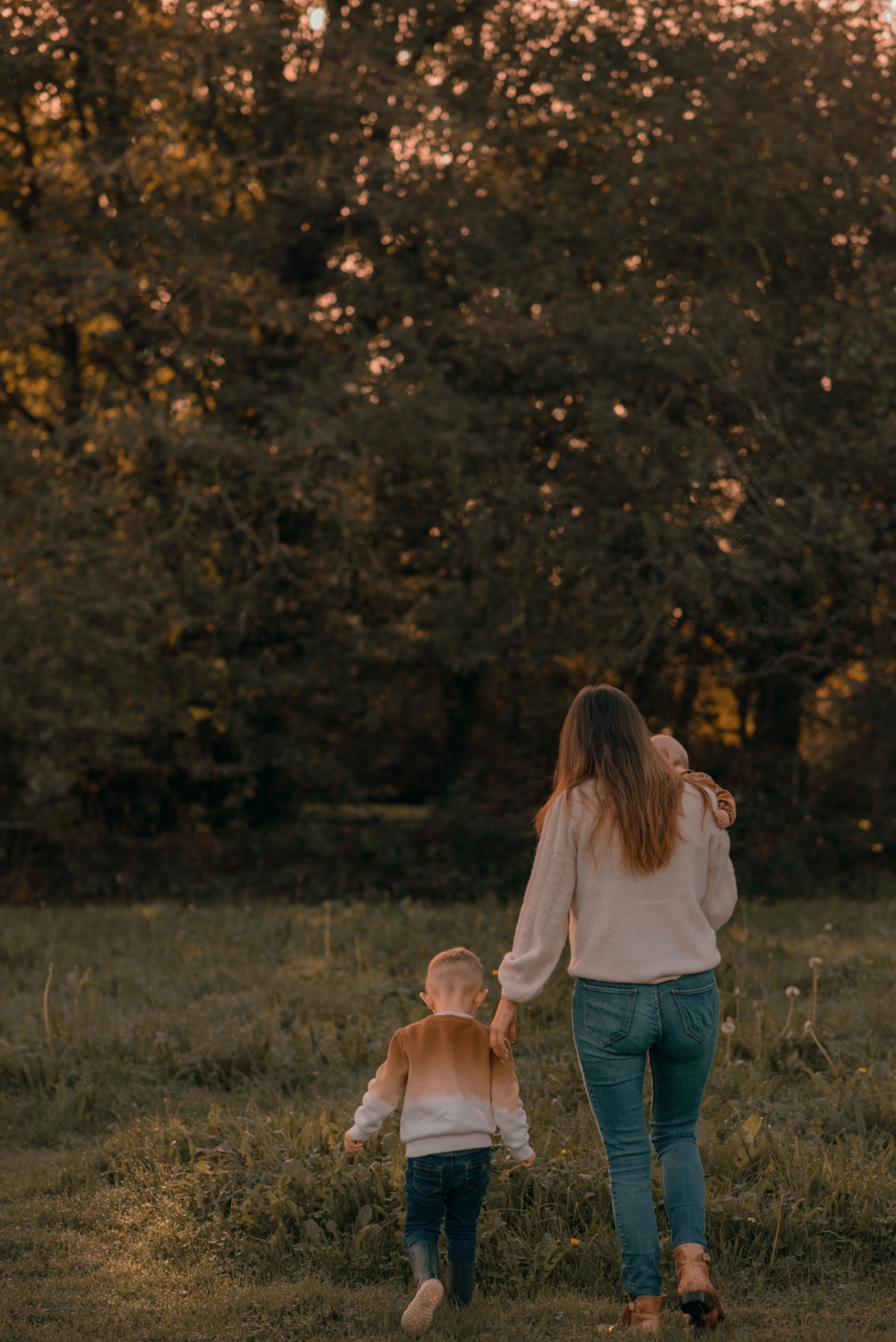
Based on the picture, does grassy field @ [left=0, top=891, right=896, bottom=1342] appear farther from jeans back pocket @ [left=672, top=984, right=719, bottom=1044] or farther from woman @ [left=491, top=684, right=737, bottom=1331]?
jeans back pocket @ [left=672, top=984, right=719, bottom=1044]

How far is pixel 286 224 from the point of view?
13.2 m

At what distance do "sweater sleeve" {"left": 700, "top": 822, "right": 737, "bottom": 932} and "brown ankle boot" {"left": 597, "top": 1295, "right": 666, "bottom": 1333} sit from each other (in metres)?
1.04

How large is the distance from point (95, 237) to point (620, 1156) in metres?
10.8

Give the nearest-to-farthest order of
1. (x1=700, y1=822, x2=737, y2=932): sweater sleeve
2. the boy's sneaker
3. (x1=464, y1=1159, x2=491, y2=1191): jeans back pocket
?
the boy's sneaker < (x1=464, y1=1159, x2=491, y2=1191): jeans back pocket < (x1=700, y1=822, x2=737, y2=932): sweater sleeve

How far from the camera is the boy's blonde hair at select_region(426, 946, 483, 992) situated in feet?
12.5

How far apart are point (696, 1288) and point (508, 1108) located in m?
0.71

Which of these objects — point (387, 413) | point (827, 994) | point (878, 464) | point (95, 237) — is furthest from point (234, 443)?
point (827, 994)

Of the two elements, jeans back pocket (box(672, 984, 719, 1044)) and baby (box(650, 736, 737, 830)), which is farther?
baby (box(650, 736, 737, 830))

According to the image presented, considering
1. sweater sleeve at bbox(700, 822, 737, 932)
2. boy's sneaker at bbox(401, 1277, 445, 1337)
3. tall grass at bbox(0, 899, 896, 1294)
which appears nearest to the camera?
boy's sneaker at bbox(401, 1277, 445, 1337)

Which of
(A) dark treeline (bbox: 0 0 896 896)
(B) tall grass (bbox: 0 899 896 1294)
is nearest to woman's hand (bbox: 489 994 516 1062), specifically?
(B) tall grass (bbox: 0 899 896 1294)

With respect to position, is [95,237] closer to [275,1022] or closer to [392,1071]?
[275,1022]

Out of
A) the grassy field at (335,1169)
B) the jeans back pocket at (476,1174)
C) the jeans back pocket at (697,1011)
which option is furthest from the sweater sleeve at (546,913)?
the grassy field at (335,1169)

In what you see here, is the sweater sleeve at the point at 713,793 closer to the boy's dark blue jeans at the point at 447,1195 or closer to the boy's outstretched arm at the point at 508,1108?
the boy's outstretched arm at the point at 508,1108

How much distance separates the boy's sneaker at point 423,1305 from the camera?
362 centimetres
